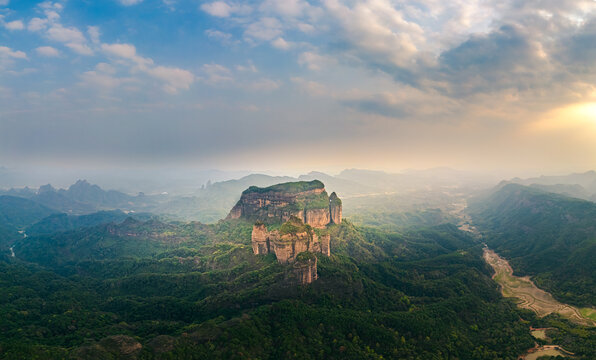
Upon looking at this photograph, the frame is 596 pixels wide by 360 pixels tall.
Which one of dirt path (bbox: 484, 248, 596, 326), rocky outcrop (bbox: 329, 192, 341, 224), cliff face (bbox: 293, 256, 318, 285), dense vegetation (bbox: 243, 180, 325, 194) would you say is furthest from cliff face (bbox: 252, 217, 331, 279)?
dirt path (bbox: 484, 248, 596, 326)

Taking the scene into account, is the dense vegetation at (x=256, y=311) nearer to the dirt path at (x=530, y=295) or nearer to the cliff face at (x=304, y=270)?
the cliff face at (x=304, y=270)

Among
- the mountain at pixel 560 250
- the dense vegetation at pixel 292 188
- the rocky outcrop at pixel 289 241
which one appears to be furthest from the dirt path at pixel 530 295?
the dense vegetation at pixel 292 188

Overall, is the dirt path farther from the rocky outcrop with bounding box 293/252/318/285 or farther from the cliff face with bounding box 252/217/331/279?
the rocky outcrop with bounding box 293/252/318/285

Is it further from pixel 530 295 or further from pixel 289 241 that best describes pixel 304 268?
pixel 530 295

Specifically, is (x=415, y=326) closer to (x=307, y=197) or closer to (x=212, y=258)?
(x=212, y=258)

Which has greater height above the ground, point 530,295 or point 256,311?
point 256,311

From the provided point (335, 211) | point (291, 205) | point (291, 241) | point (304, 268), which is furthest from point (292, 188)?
point (304, 268)
